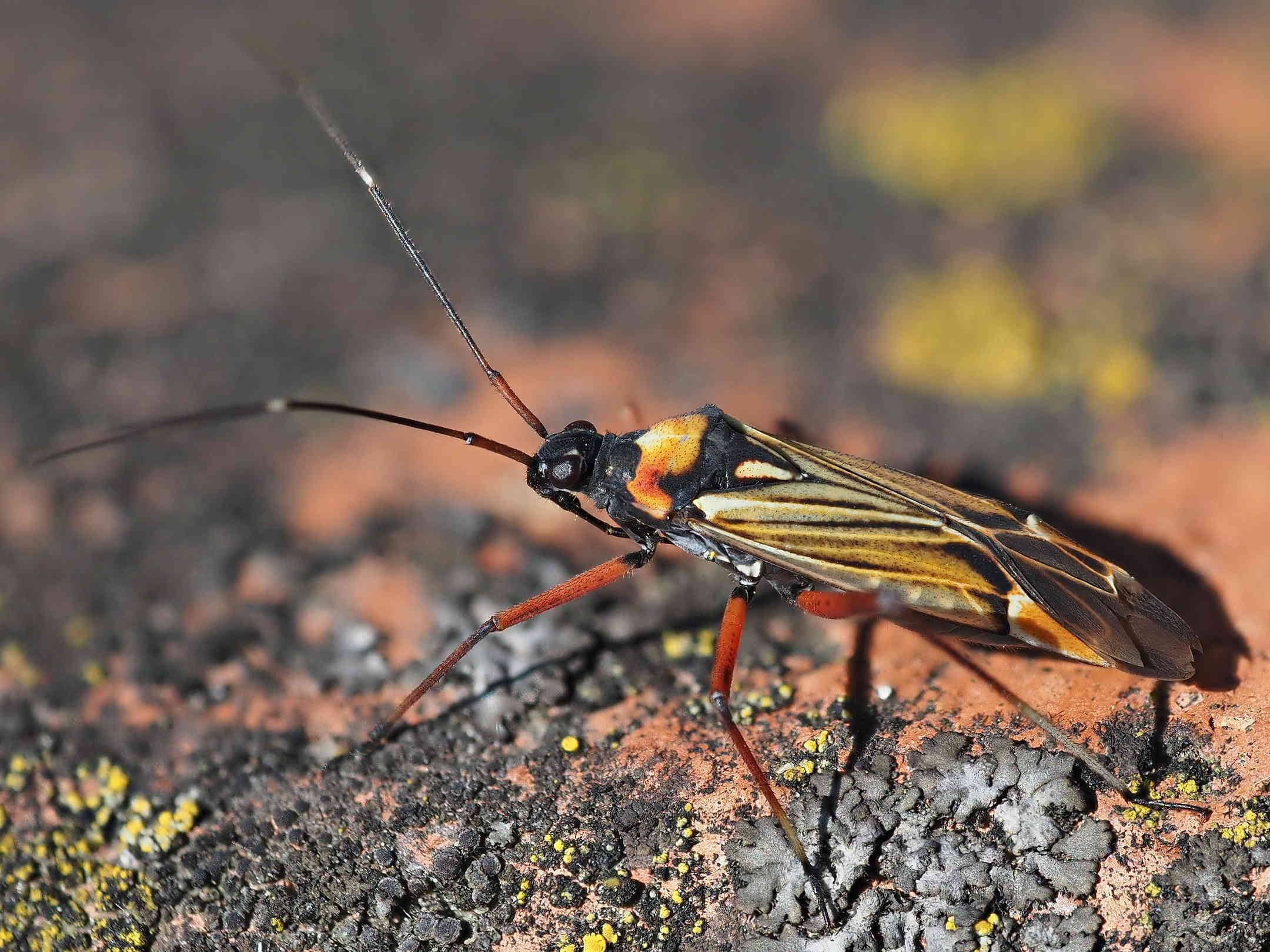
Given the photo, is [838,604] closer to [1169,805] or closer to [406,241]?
[1169,805]

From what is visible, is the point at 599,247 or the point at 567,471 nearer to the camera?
the point at 567,471

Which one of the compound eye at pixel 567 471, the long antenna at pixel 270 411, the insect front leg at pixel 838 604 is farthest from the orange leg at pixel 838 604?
the long antenna at pixel 270 411

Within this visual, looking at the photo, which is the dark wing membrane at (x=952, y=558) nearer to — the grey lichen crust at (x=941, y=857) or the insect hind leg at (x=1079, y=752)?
the insect hind leg at (x=1079, y=752)

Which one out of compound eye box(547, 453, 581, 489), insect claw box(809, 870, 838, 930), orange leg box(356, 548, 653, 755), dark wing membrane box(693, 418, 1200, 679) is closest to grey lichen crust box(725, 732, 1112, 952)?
insect claw box(809, 870, 838, 930)

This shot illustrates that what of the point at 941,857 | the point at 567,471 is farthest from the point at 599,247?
the point at 941,857

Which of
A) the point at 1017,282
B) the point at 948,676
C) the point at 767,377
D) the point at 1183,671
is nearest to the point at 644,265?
the point at 767,377

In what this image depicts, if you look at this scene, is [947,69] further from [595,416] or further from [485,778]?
[485,778]
